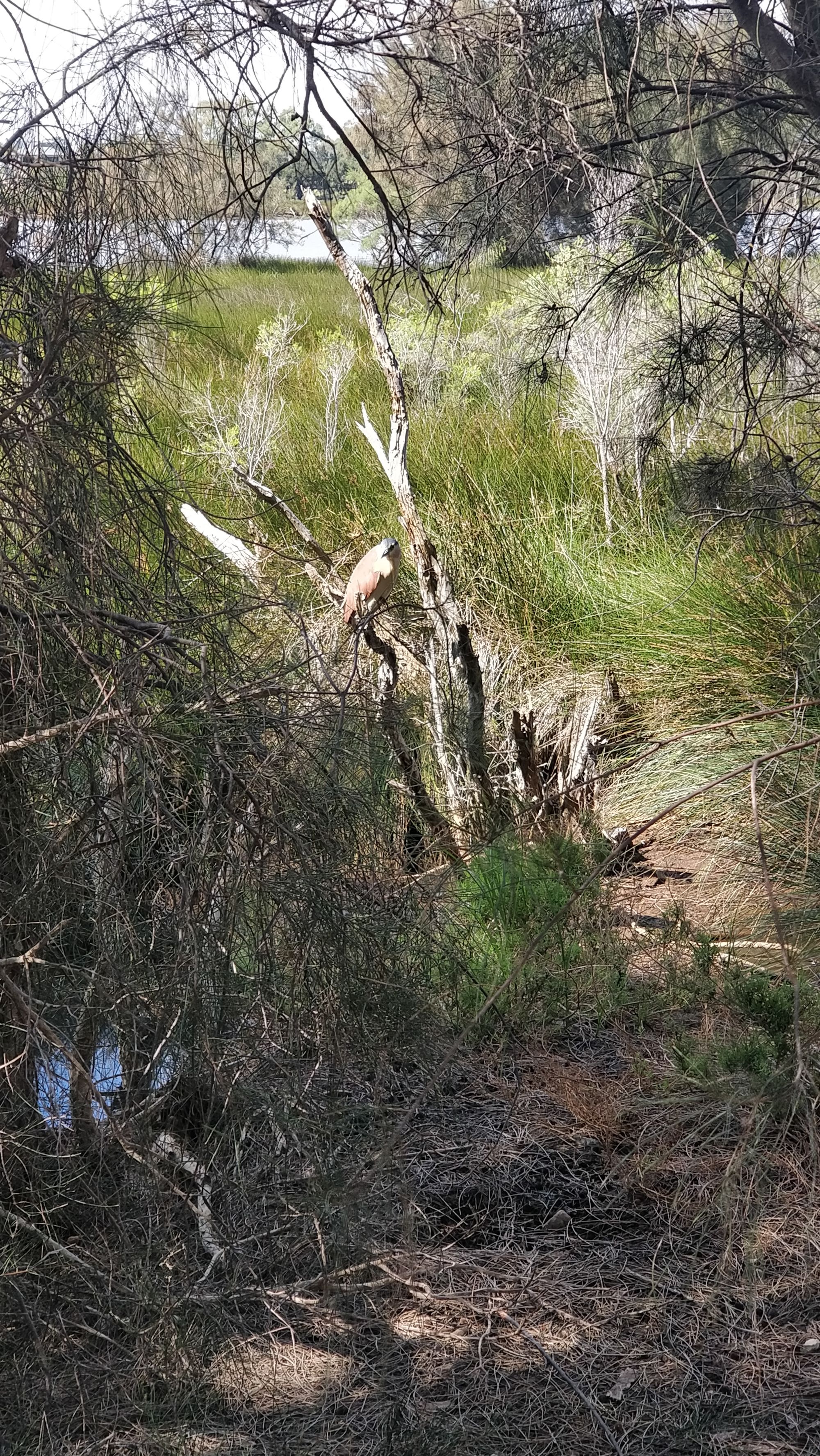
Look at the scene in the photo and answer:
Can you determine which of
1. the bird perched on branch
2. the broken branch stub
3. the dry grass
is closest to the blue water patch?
the dry grass

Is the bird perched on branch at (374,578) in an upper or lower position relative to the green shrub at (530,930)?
upper

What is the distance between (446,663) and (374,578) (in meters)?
0.73

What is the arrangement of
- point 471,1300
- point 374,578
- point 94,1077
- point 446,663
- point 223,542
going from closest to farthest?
point 94,1077, point 471,1300, point 374,578, point 446,663, point 223,542

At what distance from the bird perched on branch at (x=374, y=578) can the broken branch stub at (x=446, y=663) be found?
0.30 meters

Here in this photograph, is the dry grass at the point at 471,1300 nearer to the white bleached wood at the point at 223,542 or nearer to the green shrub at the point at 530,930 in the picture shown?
the green shrub at the point at 530,930

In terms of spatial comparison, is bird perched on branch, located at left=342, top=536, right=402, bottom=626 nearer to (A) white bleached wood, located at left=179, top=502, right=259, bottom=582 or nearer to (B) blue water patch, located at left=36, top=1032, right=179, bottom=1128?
(A) white bleached wood, located at left=179, top=502, right=259, bottom=582

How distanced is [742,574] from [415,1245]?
3.81 m

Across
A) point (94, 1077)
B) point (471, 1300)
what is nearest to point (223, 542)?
point (94, 1077)

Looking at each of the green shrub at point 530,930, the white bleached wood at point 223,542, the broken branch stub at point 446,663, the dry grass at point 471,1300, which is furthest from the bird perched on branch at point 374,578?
the dry grass at point 471,1300

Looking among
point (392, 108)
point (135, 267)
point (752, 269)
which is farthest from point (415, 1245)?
point (752, 269)

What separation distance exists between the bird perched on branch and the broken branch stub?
0.30 metres

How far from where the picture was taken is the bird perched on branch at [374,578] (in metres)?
4.84

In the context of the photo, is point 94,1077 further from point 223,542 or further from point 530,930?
point 223,542

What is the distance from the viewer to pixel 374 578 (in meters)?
4.91
